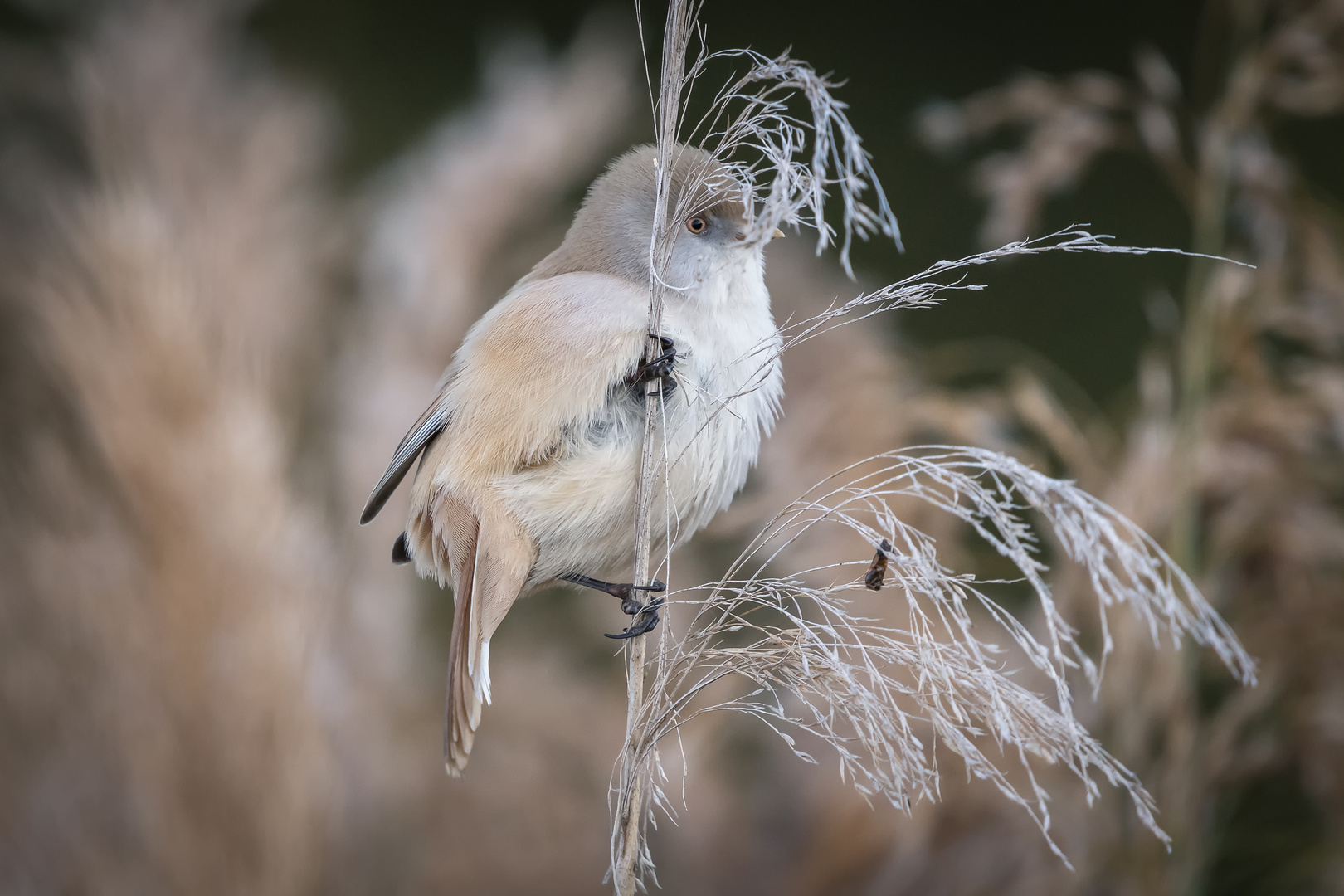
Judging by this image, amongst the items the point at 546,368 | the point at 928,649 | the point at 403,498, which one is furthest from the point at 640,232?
the point at 403,498

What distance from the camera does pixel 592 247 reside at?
1156 millimetres

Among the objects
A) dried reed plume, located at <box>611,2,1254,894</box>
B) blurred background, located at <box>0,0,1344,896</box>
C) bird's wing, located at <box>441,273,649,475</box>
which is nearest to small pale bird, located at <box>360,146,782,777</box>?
bird's wing, located at <box>441,273,649,475</box>

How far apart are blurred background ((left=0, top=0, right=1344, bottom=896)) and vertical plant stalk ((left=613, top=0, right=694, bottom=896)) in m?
0.86

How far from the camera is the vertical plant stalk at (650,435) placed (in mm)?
813

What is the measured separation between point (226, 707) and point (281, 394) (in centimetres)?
58

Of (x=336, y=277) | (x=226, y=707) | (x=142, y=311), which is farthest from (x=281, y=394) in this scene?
(x=336, y=277)

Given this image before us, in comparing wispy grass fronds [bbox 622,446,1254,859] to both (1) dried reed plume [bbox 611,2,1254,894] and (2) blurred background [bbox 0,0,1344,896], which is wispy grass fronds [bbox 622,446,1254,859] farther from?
(2) blurred background [bbox 0,0,1344,896]

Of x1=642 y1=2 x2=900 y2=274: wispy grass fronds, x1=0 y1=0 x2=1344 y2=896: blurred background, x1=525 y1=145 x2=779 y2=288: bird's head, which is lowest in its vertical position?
x1=0 y1=0 x2=1344 y2=896: blurred background

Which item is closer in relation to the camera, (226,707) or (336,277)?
(226,707)

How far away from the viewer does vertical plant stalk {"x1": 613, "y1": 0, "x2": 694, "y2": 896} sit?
81cm

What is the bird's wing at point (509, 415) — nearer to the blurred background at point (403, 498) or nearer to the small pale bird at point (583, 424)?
the small pale bird at point (583, 424)

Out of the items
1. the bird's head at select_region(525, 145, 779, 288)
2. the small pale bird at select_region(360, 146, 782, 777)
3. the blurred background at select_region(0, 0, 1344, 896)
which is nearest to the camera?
the small pale bird at select_region(360, 146, 782, 777)

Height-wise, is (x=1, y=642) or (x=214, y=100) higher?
(x=214, y=100)

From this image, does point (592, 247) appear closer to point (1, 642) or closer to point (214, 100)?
point (214, 100)
